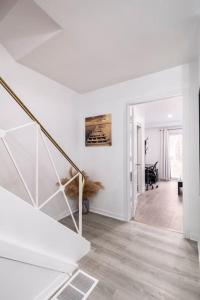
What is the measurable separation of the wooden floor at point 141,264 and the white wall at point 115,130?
0.60m

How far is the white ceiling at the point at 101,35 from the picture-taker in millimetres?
1470

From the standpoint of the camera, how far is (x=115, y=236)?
8.07 ft

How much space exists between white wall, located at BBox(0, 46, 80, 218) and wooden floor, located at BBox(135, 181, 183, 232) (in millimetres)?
1796

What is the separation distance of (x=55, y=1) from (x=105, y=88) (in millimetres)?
1961

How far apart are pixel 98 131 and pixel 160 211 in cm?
231

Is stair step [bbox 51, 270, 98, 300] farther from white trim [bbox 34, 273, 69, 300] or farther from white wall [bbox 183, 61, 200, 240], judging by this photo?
white wall [bbox 183, 61, 200, 240]

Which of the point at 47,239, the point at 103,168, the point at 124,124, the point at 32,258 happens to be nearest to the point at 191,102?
the point at 124,124

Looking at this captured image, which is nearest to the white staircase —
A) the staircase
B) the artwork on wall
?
the staircase

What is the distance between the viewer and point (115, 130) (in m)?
3.14

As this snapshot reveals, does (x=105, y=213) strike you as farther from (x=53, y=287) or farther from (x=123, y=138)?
(x=53, y=287)

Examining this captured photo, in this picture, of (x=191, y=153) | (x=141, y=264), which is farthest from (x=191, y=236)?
(x=191, y=153)

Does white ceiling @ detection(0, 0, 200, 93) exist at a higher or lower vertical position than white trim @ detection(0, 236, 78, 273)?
higher

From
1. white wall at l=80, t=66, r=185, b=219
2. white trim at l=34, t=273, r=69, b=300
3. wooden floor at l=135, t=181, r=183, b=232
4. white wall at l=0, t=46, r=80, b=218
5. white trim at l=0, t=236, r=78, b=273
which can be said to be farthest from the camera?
wooden floor at l=135, t=181, r=183, b=232

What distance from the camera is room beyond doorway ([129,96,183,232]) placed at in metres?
3.15
